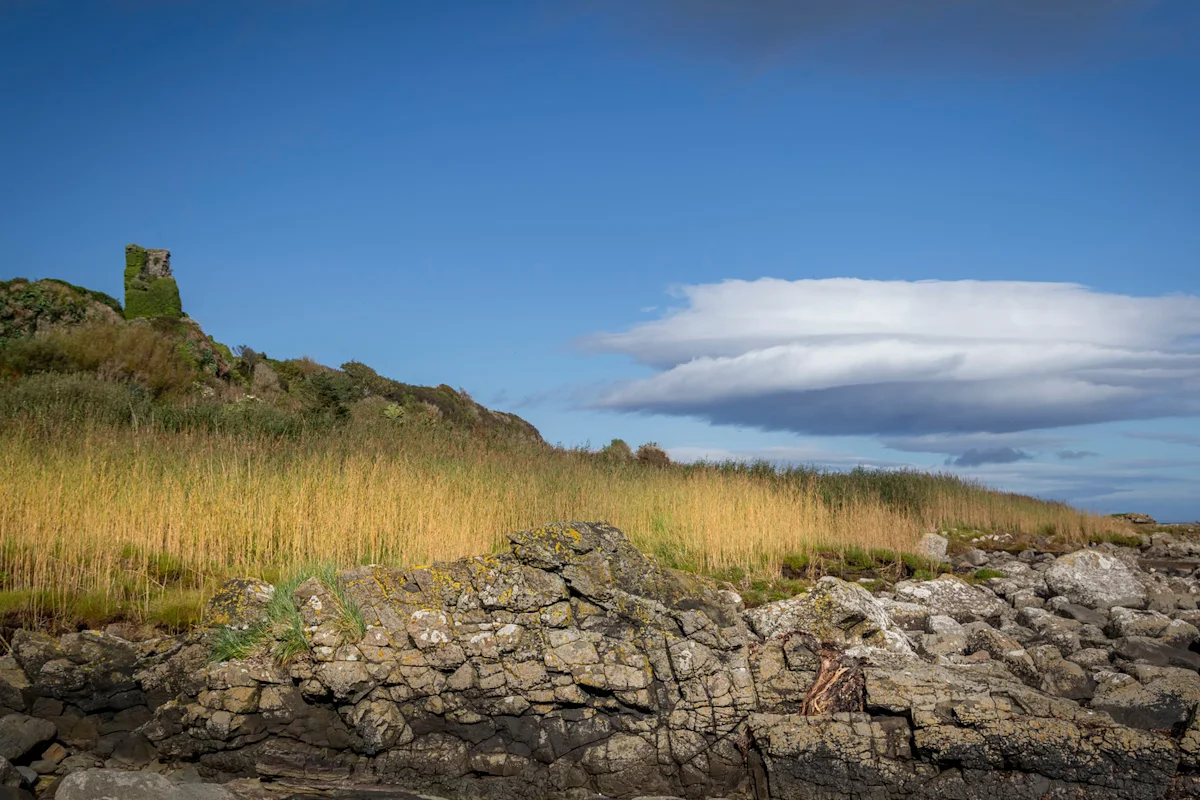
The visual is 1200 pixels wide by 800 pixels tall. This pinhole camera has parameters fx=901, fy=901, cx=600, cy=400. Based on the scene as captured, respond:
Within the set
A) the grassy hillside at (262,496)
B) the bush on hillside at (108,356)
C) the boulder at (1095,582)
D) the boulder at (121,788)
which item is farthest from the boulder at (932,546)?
the bush on hillside at (108,356)

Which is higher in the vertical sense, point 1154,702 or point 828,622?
point 828,622

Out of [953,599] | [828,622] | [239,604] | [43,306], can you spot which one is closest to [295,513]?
[239,604]

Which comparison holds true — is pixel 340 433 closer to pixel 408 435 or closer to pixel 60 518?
pixel 408 435

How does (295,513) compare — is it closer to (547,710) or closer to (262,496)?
(262,496)

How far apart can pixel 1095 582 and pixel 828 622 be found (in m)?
7.95

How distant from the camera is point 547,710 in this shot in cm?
755

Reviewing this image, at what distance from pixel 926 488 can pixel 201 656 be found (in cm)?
2428

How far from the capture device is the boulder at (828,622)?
9.48m

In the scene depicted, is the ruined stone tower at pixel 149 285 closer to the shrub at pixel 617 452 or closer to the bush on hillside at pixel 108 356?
the bush on hillside at pixel 108 356

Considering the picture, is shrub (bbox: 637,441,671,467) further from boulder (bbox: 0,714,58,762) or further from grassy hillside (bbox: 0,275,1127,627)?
boulder (bbox: 0,714,58,762)

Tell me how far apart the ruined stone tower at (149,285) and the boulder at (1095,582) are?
85.0ft

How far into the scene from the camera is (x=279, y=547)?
11219 millimetres

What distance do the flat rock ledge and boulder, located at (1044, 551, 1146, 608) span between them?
20.8 feet

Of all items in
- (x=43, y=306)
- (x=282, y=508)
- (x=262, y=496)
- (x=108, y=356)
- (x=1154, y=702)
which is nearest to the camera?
(x=1154, y=702)
